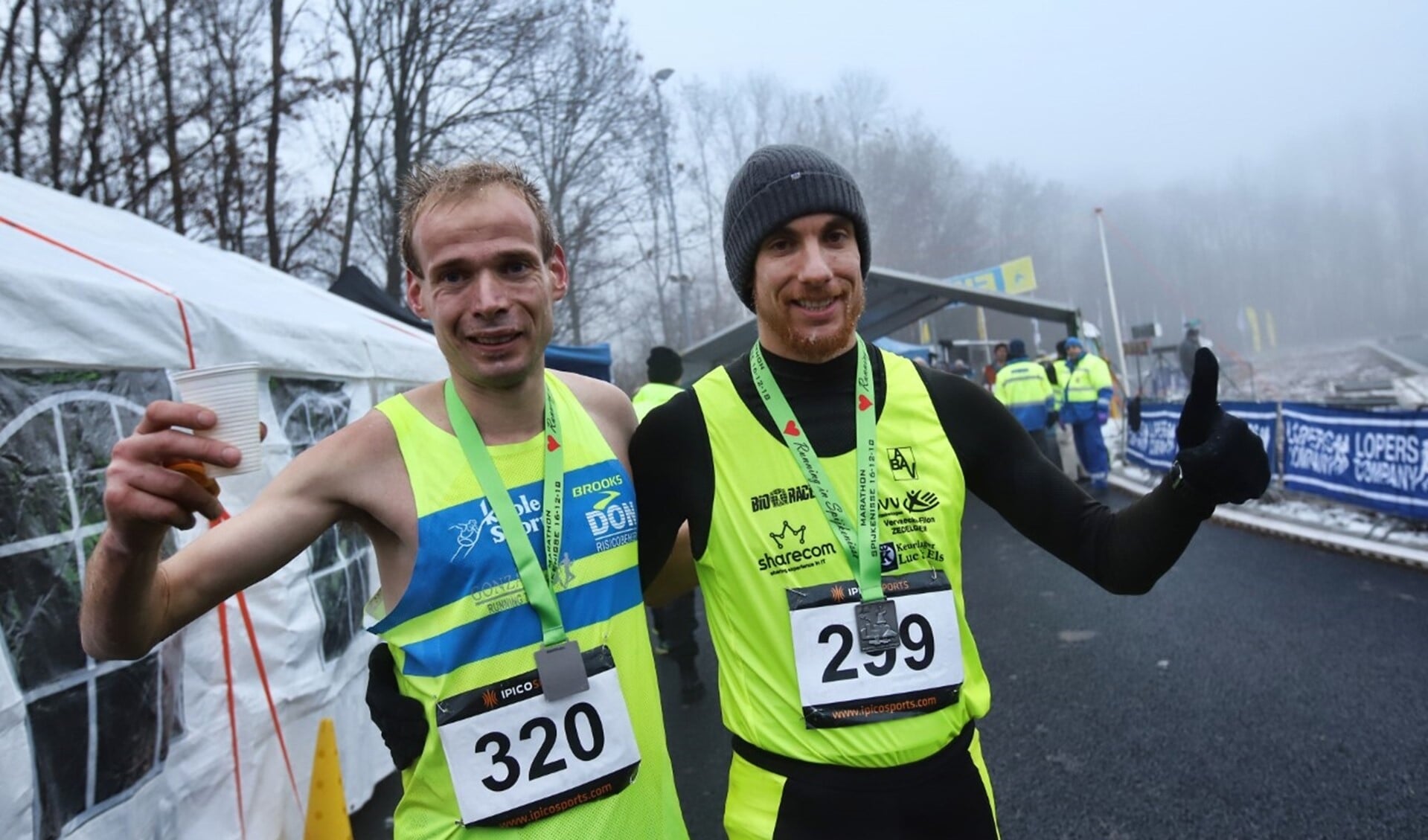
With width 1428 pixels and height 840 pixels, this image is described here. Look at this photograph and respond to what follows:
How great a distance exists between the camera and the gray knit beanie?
173 centimetres

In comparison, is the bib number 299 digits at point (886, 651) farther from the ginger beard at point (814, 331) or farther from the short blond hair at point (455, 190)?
the short blond hair at point (455, 190)

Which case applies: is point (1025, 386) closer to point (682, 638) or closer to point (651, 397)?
point (651, 397)

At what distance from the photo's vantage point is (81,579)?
2.55 meters

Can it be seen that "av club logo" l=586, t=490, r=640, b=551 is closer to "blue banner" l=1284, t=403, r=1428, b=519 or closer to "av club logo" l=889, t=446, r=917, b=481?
"av club logo" l=889, t=446, r=917, b=481

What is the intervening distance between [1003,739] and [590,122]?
767 inches

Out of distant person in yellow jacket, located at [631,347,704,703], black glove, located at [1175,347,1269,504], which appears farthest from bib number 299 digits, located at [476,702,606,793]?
distant person in yellow jacket, located at [631,347,704,703]

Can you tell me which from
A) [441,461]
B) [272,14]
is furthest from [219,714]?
[272,14]

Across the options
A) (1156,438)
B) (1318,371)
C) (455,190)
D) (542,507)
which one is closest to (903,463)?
(542,507)

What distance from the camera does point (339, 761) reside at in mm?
3715

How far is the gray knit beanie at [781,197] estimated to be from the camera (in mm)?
1729

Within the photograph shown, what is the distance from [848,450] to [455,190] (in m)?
0.99

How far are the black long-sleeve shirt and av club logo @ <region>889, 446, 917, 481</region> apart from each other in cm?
9

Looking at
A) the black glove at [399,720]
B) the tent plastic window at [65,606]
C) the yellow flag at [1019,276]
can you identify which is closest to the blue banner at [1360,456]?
the black glove at [399,720]

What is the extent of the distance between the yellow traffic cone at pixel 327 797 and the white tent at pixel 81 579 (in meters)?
0.05
